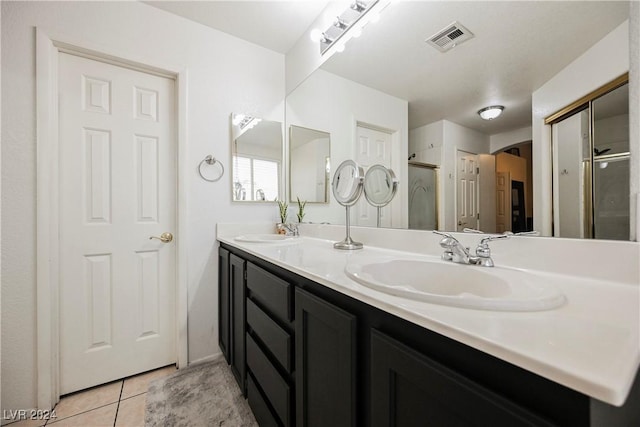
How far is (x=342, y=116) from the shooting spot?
5.24 ft

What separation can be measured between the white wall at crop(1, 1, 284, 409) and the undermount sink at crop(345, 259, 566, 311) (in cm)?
140

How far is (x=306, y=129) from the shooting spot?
77.7 inches

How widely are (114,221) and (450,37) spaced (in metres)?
2.04

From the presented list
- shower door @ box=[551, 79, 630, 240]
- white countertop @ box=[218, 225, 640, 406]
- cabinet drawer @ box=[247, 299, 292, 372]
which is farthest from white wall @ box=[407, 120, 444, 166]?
cabinet drawer @ box=[247, 299, 292, 372]

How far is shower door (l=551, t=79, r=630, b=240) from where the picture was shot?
0.66 meters

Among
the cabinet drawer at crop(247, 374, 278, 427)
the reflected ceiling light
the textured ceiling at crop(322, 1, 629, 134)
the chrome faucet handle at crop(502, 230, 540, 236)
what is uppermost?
the textured ceiling at crop(322, 1, 629, 134)

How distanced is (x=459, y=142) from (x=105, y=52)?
2016mm

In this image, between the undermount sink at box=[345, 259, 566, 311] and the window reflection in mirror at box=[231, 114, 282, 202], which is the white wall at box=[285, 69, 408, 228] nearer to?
the window reflection in mirror at box=[231, 114, 282, 202]

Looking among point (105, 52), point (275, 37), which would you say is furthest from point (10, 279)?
point (275, 37)

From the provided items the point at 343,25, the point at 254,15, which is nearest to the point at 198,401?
the point at 343,25

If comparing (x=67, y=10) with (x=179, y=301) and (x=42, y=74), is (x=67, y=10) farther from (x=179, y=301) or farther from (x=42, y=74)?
(x=179, y=301)

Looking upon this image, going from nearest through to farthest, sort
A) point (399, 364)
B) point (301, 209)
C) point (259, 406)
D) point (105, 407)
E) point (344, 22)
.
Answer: point (399, 364) < point (259, 406) < point (105, 407) < point (344, 22) < point (301, 209)

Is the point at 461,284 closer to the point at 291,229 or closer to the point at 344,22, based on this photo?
the point at 291,229

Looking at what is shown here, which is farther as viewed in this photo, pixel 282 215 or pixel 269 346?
pixel 282 215
